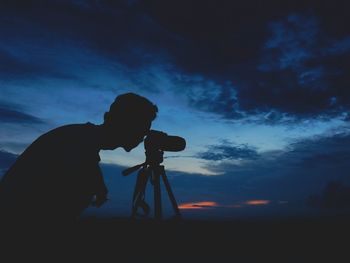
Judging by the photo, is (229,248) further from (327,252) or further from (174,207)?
(174,207)

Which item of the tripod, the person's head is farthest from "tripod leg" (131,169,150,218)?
the person's head

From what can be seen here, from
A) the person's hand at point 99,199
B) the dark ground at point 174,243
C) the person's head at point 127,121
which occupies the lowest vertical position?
the dark ground at point 174,243

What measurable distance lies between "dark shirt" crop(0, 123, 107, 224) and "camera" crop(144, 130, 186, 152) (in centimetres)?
144

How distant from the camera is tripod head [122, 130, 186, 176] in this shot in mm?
3461

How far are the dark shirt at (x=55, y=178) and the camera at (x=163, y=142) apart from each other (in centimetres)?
144

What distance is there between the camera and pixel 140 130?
97.2 inches

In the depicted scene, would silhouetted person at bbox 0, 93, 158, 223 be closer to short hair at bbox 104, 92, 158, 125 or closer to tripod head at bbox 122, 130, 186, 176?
short hair at bbox 104, 92, 158, 125

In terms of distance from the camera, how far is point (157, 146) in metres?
3.49

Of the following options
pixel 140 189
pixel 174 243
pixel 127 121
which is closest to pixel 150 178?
pixel 140 189

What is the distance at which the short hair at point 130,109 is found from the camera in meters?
2.33

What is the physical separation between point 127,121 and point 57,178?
77 cm

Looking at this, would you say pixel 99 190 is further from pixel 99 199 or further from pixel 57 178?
pixel 57 178

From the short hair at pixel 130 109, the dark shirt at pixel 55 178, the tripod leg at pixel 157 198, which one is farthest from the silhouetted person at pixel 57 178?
the tripod leg at pixel 157 198

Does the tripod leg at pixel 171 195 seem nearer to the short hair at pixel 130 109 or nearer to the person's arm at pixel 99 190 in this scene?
the short hair at pixel 130 109
